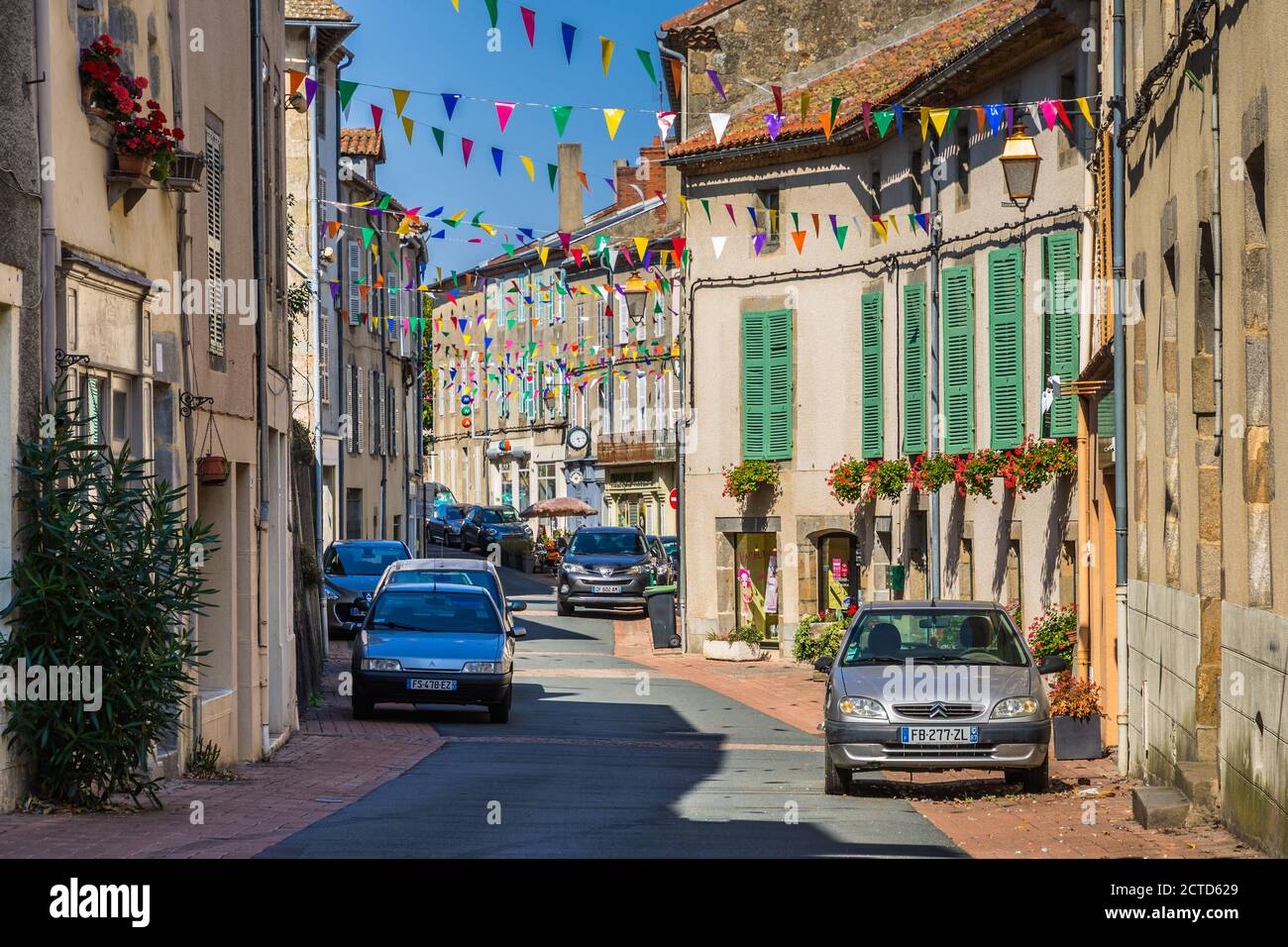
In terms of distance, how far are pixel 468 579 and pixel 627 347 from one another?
40429 millimetres

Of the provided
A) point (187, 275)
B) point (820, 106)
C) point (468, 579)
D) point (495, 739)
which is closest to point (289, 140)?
point (820, 106)

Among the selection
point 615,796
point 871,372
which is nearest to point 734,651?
point 871,372

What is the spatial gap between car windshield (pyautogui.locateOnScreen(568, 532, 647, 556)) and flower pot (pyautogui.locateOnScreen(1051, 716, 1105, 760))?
27.5 metres

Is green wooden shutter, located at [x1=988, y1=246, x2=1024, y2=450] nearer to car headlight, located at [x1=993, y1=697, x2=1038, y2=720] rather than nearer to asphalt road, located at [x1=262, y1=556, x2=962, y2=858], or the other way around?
→ asphalt road, located at [x1=262, y1=556, x2=962, y2=858]

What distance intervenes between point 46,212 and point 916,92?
60.4 feet

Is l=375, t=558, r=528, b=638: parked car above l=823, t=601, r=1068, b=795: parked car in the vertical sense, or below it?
above

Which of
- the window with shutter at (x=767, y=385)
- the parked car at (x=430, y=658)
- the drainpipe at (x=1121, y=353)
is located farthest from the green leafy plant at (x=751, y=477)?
the drainpipe at (x=1121, y=353)

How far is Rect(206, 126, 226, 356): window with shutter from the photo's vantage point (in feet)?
53.5

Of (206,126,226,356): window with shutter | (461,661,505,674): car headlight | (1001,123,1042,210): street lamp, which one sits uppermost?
(1001,123,1042,210): street lamp

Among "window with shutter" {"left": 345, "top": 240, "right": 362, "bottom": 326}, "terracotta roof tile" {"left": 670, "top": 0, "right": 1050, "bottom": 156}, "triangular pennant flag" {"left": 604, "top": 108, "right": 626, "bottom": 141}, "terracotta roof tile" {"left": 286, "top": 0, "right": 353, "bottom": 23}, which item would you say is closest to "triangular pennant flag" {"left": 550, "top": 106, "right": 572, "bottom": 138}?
"triangular pennant flag" {"left": 604, "top": 108, "right": 626, "bottom": 141}

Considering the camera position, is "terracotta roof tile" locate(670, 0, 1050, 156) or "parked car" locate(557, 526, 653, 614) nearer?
"terracotta roof tile" locate(670, 0, 1050, 156)

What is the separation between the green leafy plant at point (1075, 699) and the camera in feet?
56.6

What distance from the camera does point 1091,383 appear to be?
62.0 feet

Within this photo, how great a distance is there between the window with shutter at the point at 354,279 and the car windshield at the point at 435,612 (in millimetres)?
25431
